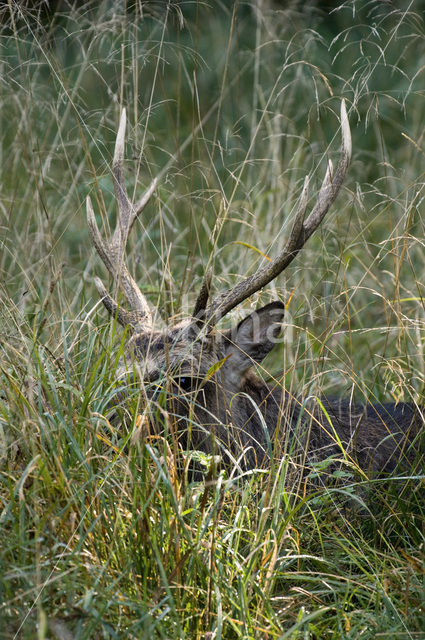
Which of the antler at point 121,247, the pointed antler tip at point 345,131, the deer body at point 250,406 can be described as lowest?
the deer body at point 250,406

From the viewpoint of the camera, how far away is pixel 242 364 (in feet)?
13.8

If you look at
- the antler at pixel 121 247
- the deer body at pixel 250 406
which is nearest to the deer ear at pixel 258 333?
the deer body at pixel 250 406

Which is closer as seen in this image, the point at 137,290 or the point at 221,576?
the point at 221,576

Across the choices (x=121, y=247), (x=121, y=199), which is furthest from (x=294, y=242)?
(x=121, y=199)

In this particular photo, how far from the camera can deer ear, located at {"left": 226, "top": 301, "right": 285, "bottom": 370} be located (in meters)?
4.02

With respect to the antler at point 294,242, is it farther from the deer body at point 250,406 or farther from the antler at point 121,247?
the antler at point 121,247

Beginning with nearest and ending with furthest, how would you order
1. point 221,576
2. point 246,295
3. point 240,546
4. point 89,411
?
point 221,576 → point 89,411 → point 240,546 → point 246,295

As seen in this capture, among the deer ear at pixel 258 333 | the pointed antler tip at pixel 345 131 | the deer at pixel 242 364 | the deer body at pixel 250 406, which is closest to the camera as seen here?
the pointed antler tip at pixel 345 131

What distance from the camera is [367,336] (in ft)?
18.0

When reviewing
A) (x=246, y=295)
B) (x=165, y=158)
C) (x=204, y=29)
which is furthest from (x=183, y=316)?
(x=204, y=29)

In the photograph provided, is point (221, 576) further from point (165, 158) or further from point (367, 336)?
point (165, 158)

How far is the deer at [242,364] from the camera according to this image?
376 centimetres

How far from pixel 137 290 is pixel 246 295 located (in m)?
0.81

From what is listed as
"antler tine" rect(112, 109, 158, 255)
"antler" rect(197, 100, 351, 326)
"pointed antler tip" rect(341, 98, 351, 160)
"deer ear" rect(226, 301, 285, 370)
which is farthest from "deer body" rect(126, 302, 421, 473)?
"pointed antler tip" rect(341, 98, 351, 160)
